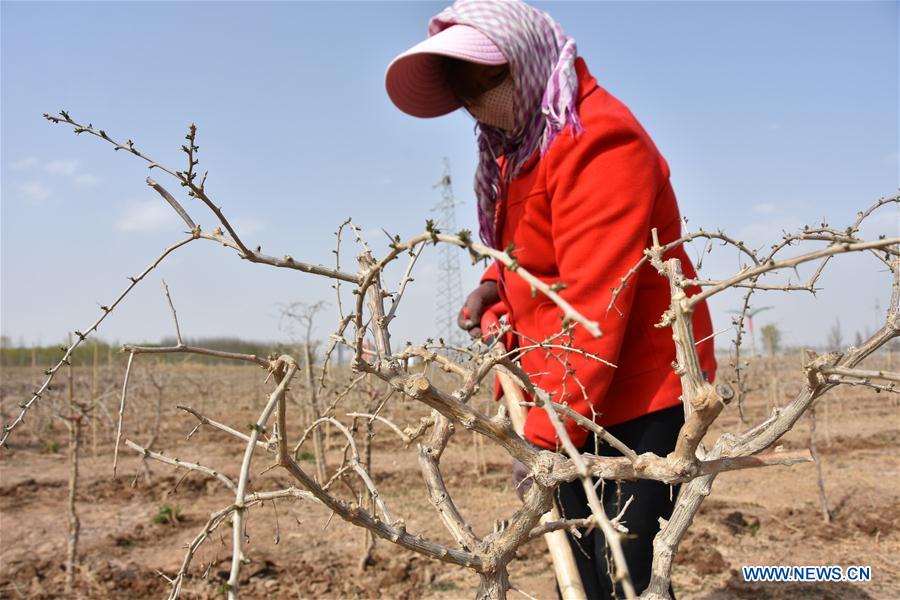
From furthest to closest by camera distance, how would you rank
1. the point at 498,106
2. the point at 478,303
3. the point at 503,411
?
the point at 478,303 → the point at 498,106 → the point at 503,411

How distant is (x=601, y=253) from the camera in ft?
5.92

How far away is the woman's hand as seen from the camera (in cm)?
261

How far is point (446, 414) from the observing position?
1.25 m

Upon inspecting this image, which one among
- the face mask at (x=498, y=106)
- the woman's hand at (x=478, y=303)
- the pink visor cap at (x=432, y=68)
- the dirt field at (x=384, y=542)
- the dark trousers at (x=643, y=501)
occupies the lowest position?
the dirt field at (x=384, y=542)

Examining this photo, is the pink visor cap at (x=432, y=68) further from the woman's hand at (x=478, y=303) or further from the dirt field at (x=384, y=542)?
the dirt field at (x=384, y=542)

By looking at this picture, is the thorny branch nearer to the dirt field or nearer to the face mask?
the face mask

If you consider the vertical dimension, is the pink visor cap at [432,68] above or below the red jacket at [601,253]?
above

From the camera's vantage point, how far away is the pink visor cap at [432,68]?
6.43 feet

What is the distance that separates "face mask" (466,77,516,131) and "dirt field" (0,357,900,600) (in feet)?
4.77

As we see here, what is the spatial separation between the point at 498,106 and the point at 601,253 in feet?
1.99

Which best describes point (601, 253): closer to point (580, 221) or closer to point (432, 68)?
point (580, 221)

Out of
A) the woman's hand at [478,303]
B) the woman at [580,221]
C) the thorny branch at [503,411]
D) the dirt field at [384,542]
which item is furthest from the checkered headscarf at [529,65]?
the dirt field at [384,542]

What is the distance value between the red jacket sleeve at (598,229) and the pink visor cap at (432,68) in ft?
1.17

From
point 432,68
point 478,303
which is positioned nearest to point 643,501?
point 478,303
